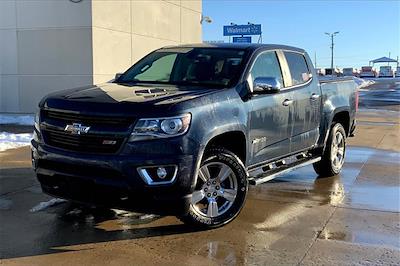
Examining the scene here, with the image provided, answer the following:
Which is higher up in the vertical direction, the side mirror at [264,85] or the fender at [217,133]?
the side mirror at [264,85]

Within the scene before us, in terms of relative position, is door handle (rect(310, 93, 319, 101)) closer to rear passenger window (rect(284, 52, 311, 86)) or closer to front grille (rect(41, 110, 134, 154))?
rear passenger window (rect(284, 52, 311, 86))

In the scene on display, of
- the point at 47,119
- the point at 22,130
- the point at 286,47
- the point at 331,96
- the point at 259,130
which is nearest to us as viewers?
the point at 47,119

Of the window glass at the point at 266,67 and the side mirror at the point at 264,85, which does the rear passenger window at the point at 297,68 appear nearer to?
the window glass at the point at 266,67

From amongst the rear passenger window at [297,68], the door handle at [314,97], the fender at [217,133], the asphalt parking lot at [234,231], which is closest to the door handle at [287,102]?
the rear passenger window at [297,68]

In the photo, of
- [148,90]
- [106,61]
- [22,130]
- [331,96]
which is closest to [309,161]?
[331,96]

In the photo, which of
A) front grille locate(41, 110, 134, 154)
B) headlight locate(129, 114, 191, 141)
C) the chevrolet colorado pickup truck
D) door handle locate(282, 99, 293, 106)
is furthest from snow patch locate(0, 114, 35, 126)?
headlight locate(129, 114, 191, 141)

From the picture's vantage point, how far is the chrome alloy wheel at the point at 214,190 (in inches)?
207

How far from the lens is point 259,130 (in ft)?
19.4

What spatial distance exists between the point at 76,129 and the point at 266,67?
2.57 m

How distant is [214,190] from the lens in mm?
5406

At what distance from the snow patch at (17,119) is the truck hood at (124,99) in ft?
29.8

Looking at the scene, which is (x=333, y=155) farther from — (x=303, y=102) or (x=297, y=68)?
(x=297, y=68)

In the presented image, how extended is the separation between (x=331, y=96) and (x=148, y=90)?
3.38 meters

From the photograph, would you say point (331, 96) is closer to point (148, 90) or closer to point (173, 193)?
point (148, 90)
